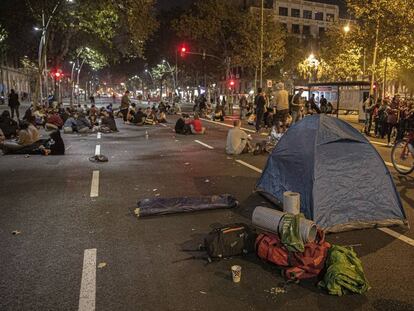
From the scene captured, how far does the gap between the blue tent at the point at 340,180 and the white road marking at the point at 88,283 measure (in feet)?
9.44

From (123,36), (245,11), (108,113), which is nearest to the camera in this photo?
(108,113)

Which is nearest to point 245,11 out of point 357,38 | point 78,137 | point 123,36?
point 123,36

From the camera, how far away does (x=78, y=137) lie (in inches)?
731

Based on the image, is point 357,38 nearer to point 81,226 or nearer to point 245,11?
point 245,11

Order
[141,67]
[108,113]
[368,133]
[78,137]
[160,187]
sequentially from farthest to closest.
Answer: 1. [141,67]
2. [108,113]
3. [368,133]
4. [78,137]
5. [160,187]

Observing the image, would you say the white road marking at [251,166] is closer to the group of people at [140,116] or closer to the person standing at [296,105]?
the person standing at [296,105]

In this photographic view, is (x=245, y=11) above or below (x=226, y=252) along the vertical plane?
above

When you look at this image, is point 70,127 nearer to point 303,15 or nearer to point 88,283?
point 88,283

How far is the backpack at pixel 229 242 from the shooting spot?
5.05 meters

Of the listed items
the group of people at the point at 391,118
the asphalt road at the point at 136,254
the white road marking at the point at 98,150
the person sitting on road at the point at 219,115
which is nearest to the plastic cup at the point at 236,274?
the asphalt road at the point at 136,254

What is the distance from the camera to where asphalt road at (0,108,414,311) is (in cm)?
414

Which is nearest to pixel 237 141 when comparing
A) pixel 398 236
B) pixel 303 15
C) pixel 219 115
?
pixel 398 236

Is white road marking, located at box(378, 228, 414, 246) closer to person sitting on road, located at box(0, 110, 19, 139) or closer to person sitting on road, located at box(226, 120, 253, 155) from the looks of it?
person sitting on road, located at box(226, 120, 253, 155)

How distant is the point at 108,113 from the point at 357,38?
48.6 ft
